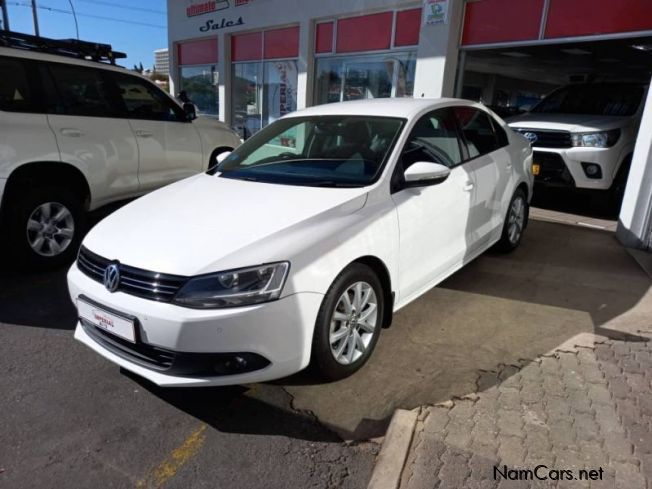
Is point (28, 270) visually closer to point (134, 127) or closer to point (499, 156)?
point (134, 127)

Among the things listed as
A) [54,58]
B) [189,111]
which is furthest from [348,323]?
[189,111]

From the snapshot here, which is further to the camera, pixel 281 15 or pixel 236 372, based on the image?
pixel 281 15

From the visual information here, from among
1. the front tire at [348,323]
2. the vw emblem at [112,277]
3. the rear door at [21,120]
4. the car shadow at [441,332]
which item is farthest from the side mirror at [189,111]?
the front tire at [348,323]

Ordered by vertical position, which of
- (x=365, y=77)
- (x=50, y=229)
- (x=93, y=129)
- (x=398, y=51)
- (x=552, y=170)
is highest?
(x=398, y=51)

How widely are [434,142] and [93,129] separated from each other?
3415 millimetres

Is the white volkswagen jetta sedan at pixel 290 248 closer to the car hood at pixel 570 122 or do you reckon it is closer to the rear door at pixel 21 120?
the rear door at pixel 21 120

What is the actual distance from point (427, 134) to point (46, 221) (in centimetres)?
354

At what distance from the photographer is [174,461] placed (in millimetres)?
2404

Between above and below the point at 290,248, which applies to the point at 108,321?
below

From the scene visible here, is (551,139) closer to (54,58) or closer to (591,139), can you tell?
(591,139)

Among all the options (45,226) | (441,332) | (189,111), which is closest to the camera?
(441,332)

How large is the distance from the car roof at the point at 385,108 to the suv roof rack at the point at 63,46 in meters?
2.62

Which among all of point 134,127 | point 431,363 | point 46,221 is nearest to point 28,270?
point 46,221

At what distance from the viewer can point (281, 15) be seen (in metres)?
12.3
